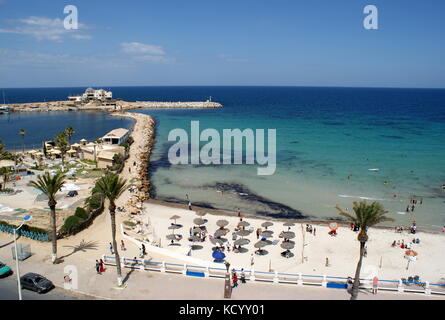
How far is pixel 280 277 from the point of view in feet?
73.2

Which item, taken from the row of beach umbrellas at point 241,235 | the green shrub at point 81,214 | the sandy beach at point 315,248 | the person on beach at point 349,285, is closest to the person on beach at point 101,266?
the sandy beach at point 315,248

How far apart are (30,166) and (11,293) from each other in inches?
1402

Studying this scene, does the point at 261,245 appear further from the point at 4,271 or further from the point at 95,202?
the point at 4,271

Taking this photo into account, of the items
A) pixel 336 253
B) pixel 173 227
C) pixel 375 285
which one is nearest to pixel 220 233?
pixel 173 227

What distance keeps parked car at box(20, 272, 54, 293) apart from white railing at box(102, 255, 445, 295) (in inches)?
175

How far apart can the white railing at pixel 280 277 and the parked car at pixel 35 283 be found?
14.6ft

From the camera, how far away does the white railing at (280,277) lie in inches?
844

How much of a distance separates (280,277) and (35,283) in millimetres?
14825

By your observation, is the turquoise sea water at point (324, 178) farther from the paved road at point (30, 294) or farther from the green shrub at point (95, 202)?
the paved road at point (30, 294)

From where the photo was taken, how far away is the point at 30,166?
164 ft

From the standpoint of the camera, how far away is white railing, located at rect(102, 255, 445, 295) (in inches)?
844

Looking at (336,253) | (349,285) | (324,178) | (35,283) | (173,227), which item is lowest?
(336,253)
